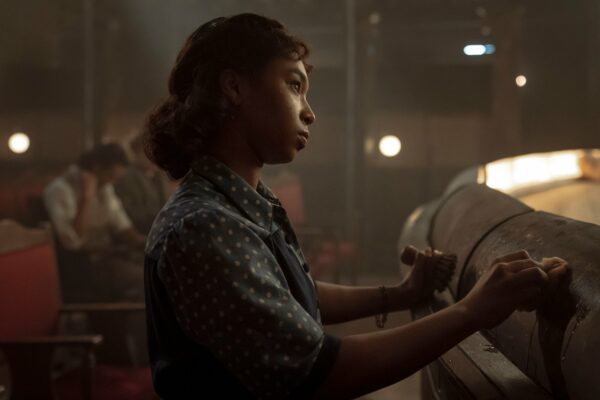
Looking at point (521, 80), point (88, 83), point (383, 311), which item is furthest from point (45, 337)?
point (521, 80)

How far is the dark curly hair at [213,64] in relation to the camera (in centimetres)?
120

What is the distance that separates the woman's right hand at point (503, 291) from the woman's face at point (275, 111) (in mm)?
373

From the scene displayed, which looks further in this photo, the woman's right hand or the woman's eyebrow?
the woman's eyebrow

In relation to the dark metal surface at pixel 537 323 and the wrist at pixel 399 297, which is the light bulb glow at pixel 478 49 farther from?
the wrist at pixel 399 297

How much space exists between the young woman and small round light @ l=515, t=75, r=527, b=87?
6.37 meters

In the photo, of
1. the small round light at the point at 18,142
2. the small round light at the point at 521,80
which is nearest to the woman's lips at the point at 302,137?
the small round light at the point at 521,80

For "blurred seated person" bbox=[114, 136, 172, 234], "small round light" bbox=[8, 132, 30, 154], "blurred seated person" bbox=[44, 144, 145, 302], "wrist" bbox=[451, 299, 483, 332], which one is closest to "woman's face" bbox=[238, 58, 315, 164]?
"wrist" bbox=[451, 299, 483, 332]

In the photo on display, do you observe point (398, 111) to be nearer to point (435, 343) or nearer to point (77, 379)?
point (77, 379)

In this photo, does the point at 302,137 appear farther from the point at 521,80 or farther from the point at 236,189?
the point at 521,80

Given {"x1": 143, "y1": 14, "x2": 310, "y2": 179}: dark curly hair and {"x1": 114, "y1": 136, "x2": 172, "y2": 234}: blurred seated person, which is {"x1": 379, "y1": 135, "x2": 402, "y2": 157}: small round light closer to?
{"x1": 114, "y1": 136, "x2": 172, "y2": 234}: blurred seated person

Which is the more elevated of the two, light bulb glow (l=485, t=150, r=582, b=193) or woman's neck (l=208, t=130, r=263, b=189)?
woman's neck (l=208, t=130, r=263, b=189)

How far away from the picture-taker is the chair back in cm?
255

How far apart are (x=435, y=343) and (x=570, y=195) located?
3233 mm

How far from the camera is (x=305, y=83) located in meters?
1.26
